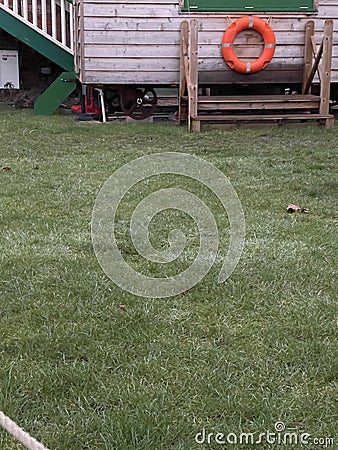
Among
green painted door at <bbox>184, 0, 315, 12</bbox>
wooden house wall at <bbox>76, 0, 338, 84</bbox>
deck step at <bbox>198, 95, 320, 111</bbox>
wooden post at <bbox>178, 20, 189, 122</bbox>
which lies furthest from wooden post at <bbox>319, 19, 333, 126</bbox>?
wooden post at <bbox>178, 20, 189, 122</bbox>

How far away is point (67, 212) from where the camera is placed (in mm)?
4227

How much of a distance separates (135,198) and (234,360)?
8.12 feet

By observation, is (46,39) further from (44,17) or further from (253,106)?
(253,106)

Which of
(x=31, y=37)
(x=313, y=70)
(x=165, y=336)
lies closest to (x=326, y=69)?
(x=313, y=70)

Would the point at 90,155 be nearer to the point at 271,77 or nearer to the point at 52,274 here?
the point at 52,274

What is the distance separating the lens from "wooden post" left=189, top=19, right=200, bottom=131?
8428mm

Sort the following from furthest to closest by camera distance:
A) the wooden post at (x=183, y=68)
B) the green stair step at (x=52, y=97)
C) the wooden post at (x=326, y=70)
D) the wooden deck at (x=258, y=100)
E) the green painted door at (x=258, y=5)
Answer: the green stair step at (x=52, y=97), the green painted door at (x=258, y=5), the wooden post at (x=183, y=68), the wooden post at (x=326, y=70), the wooden deck at (x=258, y=100)

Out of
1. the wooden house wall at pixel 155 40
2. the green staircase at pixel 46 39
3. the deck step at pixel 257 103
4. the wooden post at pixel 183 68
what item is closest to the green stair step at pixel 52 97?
the green staircase at pixel 46 39

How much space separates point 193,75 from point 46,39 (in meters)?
3.13

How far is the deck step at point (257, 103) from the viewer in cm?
890

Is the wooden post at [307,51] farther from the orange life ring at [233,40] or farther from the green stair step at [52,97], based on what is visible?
the green stair step at [52,97]

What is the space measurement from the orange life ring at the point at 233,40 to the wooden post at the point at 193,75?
812mm

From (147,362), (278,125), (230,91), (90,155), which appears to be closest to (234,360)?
(147,362)

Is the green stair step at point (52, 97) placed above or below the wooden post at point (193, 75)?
below
